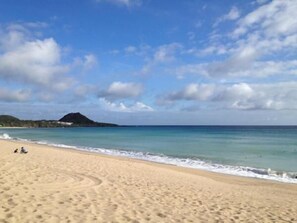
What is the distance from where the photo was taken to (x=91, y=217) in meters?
7.06

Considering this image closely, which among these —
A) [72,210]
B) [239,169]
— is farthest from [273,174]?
[72,210]

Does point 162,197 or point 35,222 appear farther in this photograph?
point 162,197

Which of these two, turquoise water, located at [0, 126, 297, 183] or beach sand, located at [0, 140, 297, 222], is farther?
turquoise water, located at [0, 126, 297, 183]

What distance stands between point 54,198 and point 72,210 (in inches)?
47.1

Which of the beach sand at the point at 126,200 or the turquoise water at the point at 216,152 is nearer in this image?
the beach sand at the point at 126,200

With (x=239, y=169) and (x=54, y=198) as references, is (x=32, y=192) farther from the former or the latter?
(x=239, y=169)

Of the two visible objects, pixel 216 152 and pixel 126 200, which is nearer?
pixel 126 200

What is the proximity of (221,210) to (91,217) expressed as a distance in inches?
137

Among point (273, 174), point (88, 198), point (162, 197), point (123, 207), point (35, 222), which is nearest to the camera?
point (35, 222)

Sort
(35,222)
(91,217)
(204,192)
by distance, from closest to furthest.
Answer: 1. (35,222)
2. (91,217)
3. (204,192)

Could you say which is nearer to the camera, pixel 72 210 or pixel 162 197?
pixel 72 210

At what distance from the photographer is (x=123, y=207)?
26.5 feet

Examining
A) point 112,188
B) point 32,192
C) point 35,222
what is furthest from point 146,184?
point 35,222

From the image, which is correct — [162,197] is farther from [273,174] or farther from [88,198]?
[273,174]
